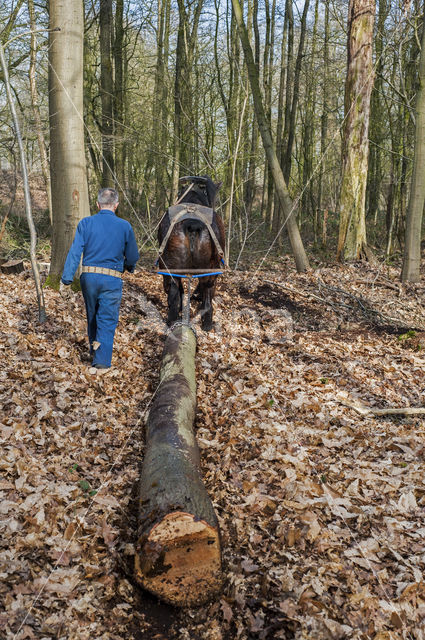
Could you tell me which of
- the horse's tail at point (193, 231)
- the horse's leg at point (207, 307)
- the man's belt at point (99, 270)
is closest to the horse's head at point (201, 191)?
the horse's tail at point (193, 231)

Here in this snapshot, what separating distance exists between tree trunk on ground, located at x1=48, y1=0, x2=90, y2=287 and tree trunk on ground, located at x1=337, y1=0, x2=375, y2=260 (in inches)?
254

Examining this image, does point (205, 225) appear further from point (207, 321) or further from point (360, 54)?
point (360, 54)

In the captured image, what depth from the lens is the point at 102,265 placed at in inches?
213

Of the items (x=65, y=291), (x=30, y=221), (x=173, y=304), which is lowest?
(x=173, y=304)

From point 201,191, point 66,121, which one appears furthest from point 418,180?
point 66,121

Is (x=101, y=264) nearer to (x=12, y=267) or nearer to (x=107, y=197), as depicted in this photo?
(x=107, y=197)

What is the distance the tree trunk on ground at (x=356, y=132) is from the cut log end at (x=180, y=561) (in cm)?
978

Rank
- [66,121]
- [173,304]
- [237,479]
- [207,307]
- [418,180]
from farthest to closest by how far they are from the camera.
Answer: [418,180] → [207,307] → [173,304] → [66,121] → [237,479]

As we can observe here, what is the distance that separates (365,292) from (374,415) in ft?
16.3

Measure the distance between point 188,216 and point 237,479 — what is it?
3.94 metres

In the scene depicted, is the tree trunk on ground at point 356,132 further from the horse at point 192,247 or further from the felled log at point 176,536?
the felled log at point 176,536

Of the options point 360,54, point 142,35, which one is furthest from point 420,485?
point 142,35

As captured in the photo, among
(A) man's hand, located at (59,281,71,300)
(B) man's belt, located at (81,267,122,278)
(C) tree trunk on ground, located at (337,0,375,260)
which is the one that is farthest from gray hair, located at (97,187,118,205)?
(C) tree trunk on ground, located at (337,0,375,260)

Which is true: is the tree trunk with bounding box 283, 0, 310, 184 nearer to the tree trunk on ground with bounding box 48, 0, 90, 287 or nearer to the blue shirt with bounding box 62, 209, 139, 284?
the tree trunk on ground with bounding box 48, 0, 90, 287
